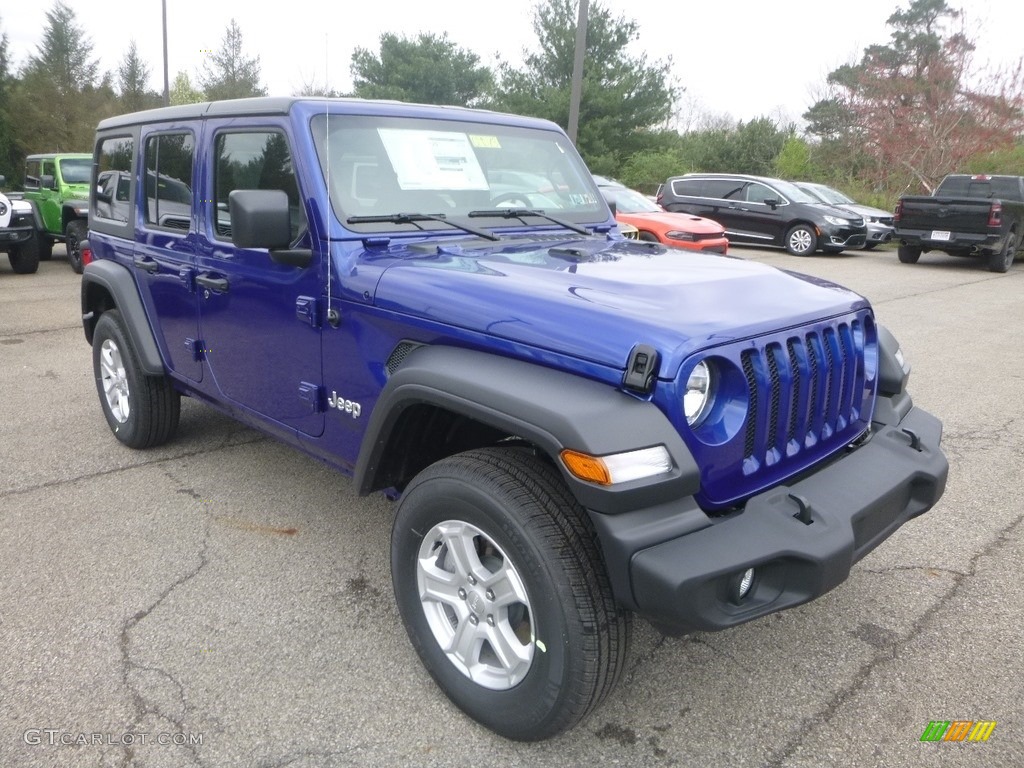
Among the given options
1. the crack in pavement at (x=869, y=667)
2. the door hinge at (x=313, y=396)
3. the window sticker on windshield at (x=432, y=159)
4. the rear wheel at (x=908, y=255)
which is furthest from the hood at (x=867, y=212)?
the door hinge at (x=313, y=396)

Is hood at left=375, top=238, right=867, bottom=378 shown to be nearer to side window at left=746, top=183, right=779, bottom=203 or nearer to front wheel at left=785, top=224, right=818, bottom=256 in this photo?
front wheel at left=785, top=224, right=818, bottom=256

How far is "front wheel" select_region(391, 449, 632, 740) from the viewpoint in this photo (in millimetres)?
2104

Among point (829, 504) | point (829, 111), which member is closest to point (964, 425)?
point (829, 504)

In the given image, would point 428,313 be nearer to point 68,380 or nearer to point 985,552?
point 985,552

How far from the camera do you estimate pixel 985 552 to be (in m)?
3.62

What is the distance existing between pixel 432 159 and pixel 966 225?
566 inches

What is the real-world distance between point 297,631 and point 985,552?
2.98 m

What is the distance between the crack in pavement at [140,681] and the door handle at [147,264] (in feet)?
5.17

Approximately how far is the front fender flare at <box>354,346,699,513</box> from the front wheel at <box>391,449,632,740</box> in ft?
0.56

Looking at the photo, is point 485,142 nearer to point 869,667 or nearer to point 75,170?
point 869,667

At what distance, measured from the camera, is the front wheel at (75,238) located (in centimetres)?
1218

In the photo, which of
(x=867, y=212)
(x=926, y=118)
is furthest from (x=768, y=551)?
(x=926, y=118)

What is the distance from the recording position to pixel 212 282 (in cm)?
353

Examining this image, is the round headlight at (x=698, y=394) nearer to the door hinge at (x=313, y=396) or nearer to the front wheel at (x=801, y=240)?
the door hinge at (x=313, y=396)
